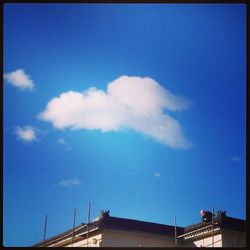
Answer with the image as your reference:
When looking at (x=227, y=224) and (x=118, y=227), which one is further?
(x=118, y=227)

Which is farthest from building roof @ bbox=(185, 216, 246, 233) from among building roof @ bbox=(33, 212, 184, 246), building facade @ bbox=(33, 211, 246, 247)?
building roof @ bbox=(33, 212, 184, 246)

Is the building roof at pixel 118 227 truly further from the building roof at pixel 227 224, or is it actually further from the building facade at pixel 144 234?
the building roof at pixel 227 224

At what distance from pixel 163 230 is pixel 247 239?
54.4 feet

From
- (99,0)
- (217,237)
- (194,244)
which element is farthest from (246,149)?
(194,244)

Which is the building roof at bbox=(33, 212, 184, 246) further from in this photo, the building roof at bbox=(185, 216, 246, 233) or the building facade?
the building roof at bbox=(185, 216, 246, 233)

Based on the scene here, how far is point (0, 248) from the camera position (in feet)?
24.4

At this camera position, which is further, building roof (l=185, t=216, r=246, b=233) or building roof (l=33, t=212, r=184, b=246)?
building roof (l=33, t=212, r=184, b=246)

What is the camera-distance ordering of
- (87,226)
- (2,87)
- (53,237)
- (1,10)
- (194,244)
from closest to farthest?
(1,10)
(2,87)
(87,226)
(194,244)
(53,237)

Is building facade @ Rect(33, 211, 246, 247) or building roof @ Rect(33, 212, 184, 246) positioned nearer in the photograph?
building facade @ Rect(33, 211, 246, 247)

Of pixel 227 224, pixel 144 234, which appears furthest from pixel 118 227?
pixel 227 224

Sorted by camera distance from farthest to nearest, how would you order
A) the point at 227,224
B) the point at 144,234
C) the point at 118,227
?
the point at 144,234
the point at 118,227
the point at 227,224

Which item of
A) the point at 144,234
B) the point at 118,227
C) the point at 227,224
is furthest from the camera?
the point at 144,234

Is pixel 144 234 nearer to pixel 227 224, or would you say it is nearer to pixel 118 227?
pixel 118 227

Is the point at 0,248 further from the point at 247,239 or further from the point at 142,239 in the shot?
the point at 142,239
